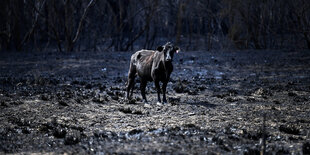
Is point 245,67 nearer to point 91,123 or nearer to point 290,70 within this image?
point 290,70

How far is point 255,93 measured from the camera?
43.2 ft

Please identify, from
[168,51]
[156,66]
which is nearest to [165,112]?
[156,66]

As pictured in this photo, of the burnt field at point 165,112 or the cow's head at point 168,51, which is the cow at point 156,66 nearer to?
the cow's head at point 168,51

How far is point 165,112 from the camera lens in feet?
33.2

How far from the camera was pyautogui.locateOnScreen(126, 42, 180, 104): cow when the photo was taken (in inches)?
422

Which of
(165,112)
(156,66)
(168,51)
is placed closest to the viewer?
(165,112)

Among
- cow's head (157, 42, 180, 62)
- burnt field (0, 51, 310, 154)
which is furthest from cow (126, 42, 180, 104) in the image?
burnt field (0, 51, 310, 154)

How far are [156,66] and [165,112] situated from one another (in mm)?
1624

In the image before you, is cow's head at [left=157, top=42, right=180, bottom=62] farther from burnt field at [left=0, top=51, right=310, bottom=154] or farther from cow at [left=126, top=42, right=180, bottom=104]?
burnt field at [left=0, top=51, right=310, bottom=154]

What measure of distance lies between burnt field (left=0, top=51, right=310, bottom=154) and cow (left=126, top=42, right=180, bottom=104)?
0.68m

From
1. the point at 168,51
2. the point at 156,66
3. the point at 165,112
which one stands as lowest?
the point at 165,112

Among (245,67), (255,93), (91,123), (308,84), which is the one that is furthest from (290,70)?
(91,123)

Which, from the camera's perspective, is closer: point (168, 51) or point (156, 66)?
point (168, 51)

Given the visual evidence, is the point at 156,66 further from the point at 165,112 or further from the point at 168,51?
the point at 165,112
